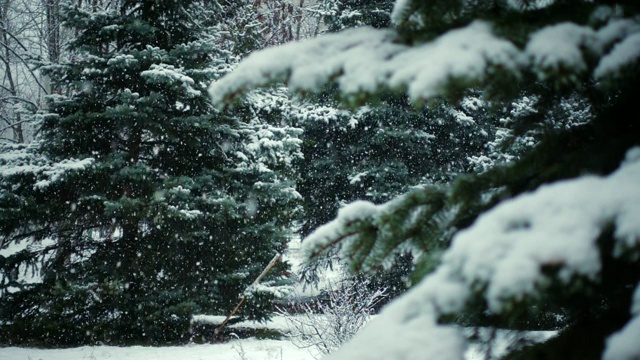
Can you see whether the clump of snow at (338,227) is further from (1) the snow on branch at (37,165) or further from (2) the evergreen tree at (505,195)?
(1) the snow on branch at (37,165)

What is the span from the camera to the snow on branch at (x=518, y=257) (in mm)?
667

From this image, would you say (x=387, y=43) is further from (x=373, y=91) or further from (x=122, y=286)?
(x=122, y=286)

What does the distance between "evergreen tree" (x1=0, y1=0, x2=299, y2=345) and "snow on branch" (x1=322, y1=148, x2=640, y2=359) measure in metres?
6.27

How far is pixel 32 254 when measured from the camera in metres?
7.34

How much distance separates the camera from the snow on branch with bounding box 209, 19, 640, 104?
0.84 meters

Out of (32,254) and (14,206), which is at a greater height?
(14,206)

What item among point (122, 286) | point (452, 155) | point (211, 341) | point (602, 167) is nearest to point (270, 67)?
point (602, 167)

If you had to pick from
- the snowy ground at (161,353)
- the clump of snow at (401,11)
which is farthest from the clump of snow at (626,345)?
the snowy ground at (161,353)

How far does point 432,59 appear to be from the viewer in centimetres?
89

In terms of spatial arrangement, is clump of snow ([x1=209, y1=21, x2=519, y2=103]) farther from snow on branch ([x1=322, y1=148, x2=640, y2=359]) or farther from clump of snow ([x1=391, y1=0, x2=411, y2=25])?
snow on branch ([x1=322, y1=148, x2=640, y2=359])

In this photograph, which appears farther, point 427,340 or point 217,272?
point 217,272

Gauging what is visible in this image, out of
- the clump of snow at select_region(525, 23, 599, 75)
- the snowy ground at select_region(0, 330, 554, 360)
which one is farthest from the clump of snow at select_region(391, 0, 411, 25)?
the snowy ground at select_region(0, 330, 554, 360)

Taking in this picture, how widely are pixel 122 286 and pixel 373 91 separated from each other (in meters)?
7.31

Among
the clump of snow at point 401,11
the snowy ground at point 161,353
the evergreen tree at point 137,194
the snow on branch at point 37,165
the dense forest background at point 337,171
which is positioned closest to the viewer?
the dense forest background at point 337,171
